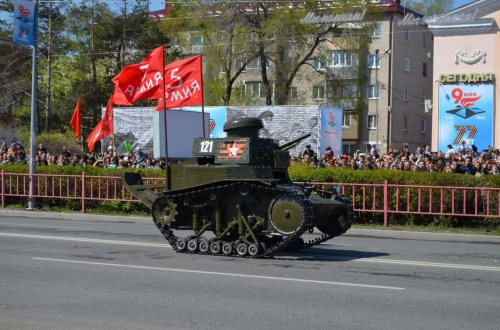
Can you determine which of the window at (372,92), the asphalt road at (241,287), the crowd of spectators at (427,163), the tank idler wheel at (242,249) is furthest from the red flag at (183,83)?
the window at (372,92)

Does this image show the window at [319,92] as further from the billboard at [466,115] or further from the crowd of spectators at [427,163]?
the crowd of spectators at [427,163]

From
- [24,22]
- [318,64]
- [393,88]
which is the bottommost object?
[24,22]

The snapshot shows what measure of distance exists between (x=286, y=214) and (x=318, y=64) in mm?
38076

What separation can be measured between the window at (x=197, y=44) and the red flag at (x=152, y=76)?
1000 inches

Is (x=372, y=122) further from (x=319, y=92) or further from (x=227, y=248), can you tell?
(x=227, y=248)

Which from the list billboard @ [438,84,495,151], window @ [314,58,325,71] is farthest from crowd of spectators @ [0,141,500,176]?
window @ [314,58,325,71]

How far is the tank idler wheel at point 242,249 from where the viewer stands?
1380cm

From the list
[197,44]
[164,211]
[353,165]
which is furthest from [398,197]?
[197,44]

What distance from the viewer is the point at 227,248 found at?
13938 millimetres

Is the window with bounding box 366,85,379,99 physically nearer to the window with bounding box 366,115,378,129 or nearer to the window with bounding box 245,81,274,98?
the window with bounding box 366,115,378,129

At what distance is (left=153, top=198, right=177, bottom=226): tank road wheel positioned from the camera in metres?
14.9

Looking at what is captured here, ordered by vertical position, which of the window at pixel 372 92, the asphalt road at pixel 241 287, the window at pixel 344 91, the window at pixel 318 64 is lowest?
the asphalt road at pixel 241 287

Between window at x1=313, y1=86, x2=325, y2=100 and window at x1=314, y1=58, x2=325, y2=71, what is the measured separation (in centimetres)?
132

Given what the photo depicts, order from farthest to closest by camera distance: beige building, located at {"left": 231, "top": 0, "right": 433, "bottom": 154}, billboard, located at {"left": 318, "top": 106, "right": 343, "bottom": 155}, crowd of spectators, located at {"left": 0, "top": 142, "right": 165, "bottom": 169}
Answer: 1. beige building, located at {"left": 231, "top": 0, "right": 433, "bottom": 154}
2. billboard, located at {"left": 318, "top": 106, "right": 343, "bottom": 155}
3. crowd of spectators, located at {"left": 0, "top": 142, "right": 165, "bottom": 169}
